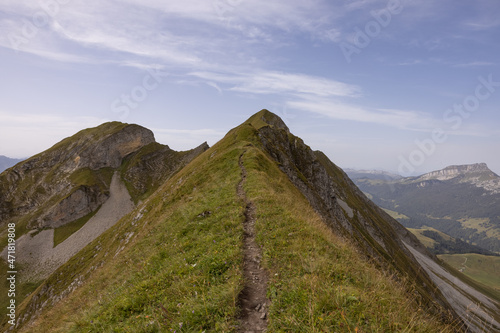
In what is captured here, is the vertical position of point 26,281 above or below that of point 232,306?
below

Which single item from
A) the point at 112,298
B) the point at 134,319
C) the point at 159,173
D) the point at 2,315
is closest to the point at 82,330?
the point at 112,298

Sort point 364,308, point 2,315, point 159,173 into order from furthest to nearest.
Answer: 1. point 159,173
2. point 2,315
3. point 364,308

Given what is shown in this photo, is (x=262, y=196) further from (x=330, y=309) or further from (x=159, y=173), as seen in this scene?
(x=159, y=173)

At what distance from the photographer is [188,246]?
15.7m

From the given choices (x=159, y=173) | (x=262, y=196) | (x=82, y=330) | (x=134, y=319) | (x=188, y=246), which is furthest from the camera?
(x=159, y=173)

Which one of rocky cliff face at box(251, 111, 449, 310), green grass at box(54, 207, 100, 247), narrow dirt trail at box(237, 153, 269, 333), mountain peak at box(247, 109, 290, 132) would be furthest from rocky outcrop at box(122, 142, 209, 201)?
narrow dirt trail at box(237, 153, 269, 333)

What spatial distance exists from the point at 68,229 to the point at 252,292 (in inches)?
4641

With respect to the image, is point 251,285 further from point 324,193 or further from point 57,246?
point 57,246

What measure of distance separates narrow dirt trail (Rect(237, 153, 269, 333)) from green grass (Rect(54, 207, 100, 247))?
109193 mm

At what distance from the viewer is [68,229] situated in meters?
99.4

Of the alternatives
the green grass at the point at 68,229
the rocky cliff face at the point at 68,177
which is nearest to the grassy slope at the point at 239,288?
the green grass at the point at 68,229

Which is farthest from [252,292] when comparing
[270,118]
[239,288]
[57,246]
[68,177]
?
[68,177]

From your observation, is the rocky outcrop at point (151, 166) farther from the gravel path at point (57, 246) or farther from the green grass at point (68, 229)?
the green grass at point (68, 229)

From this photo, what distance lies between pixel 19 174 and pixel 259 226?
503 feet
